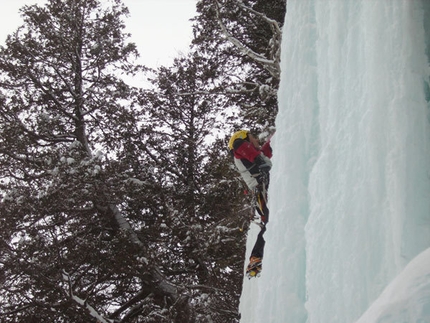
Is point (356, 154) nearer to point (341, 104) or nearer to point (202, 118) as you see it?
point (341, 104)

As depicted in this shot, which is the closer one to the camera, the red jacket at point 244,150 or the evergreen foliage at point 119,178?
the red jacket at point 244,150

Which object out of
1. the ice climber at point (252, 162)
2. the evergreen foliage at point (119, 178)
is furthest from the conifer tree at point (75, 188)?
the ice climber at point (252, 162)

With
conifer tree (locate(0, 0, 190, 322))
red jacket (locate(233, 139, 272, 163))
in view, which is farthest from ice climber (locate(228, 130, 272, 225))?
conifer tree (locate(0, 0, 190, 322))

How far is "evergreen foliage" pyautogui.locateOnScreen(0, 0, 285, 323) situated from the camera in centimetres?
882

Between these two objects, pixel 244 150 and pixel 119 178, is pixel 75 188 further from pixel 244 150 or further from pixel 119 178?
pixel 244 150

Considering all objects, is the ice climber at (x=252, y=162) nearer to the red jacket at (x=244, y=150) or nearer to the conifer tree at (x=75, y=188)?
the red jacket at (x=244, y=150)

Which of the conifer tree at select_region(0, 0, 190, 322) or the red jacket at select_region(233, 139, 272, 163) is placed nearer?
the red jacket at select_region(233, 139, 272, 163)

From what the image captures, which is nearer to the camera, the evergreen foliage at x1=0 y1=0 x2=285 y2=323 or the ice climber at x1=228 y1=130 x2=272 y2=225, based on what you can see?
the ice climber at x1=228 y1=130 x2=272 y2=225

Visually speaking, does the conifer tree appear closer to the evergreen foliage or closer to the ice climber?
the evergreen foliage

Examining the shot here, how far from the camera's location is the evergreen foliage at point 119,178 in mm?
8820

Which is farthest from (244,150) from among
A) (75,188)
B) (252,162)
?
(75,188)

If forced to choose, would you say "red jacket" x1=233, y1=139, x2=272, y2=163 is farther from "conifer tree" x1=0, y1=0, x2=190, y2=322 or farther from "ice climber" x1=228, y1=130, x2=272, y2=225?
"conifer tree" x1=0, y1=0, x2=190, y2=322

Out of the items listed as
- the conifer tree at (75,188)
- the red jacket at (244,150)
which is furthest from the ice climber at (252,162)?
the conifer tree at (75,188)

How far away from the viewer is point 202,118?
1198 cm
